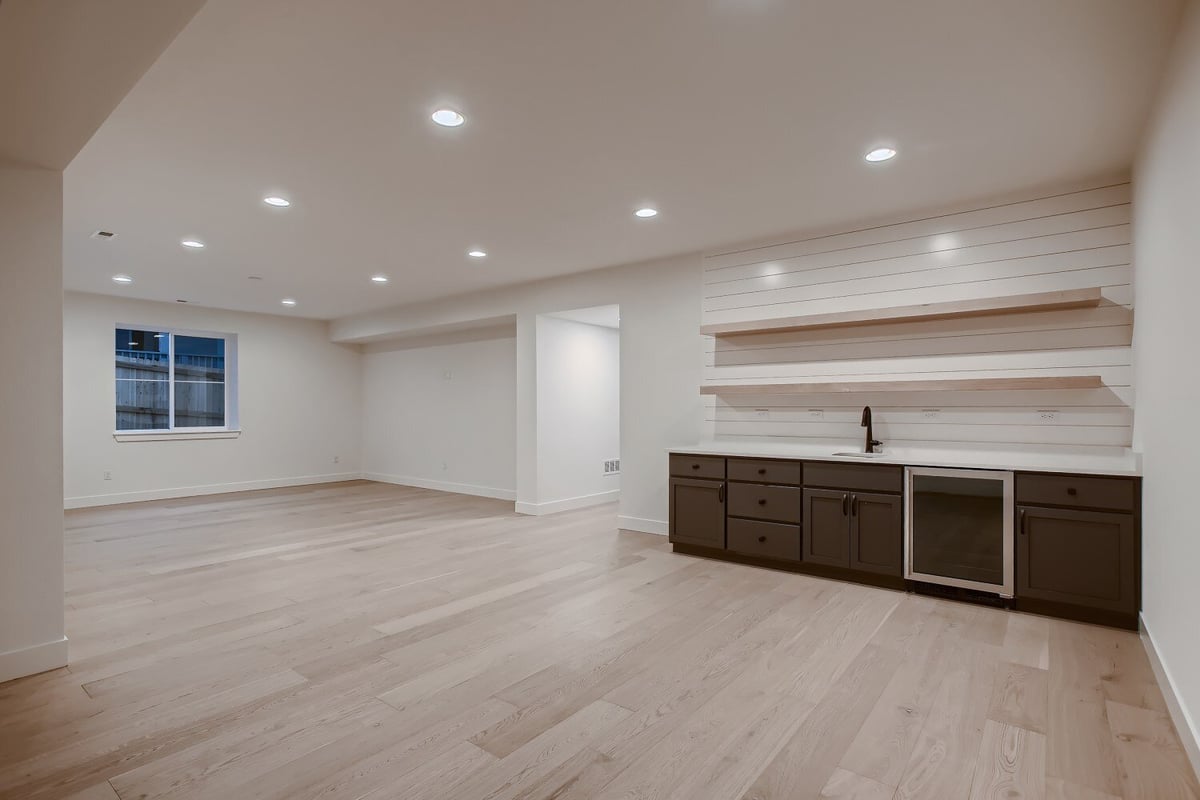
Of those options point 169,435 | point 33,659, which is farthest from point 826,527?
point 169,435

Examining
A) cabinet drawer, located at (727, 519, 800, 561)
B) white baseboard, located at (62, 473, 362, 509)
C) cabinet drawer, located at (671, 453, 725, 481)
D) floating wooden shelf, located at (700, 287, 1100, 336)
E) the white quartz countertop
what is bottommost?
white baseboard, located at (62, 473, 362, 509)

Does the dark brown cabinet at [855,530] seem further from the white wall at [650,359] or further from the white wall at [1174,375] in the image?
the white wall at [650,359]

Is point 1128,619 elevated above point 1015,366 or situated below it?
below

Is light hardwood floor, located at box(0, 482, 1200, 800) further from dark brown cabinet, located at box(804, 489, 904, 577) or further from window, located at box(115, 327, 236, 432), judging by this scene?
window, located at box(115, 327, 236, 432)

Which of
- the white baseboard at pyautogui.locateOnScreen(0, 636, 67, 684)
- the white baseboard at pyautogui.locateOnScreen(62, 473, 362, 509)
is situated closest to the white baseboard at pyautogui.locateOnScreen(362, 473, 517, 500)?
the white baseboard at pyautogui.locateOnScreen(62, 473, 362, 509)

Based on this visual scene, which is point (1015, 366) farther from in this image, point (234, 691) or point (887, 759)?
point (234, 691)

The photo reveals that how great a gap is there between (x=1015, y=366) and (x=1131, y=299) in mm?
658

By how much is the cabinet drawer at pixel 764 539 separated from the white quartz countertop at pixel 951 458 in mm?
496

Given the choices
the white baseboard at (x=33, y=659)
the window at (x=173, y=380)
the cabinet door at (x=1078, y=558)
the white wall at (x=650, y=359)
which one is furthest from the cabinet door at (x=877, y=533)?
the window at (x=173, y=380)

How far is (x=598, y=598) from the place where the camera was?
3.71 m

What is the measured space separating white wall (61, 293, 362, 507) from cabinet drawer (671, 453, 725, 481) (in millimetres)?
6463

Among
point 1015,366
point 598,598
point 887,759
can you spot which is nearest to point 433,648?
point 598,598

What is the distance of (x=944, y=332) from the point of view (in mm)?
4133

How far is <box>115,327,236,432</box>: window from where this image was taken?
7.85 m
